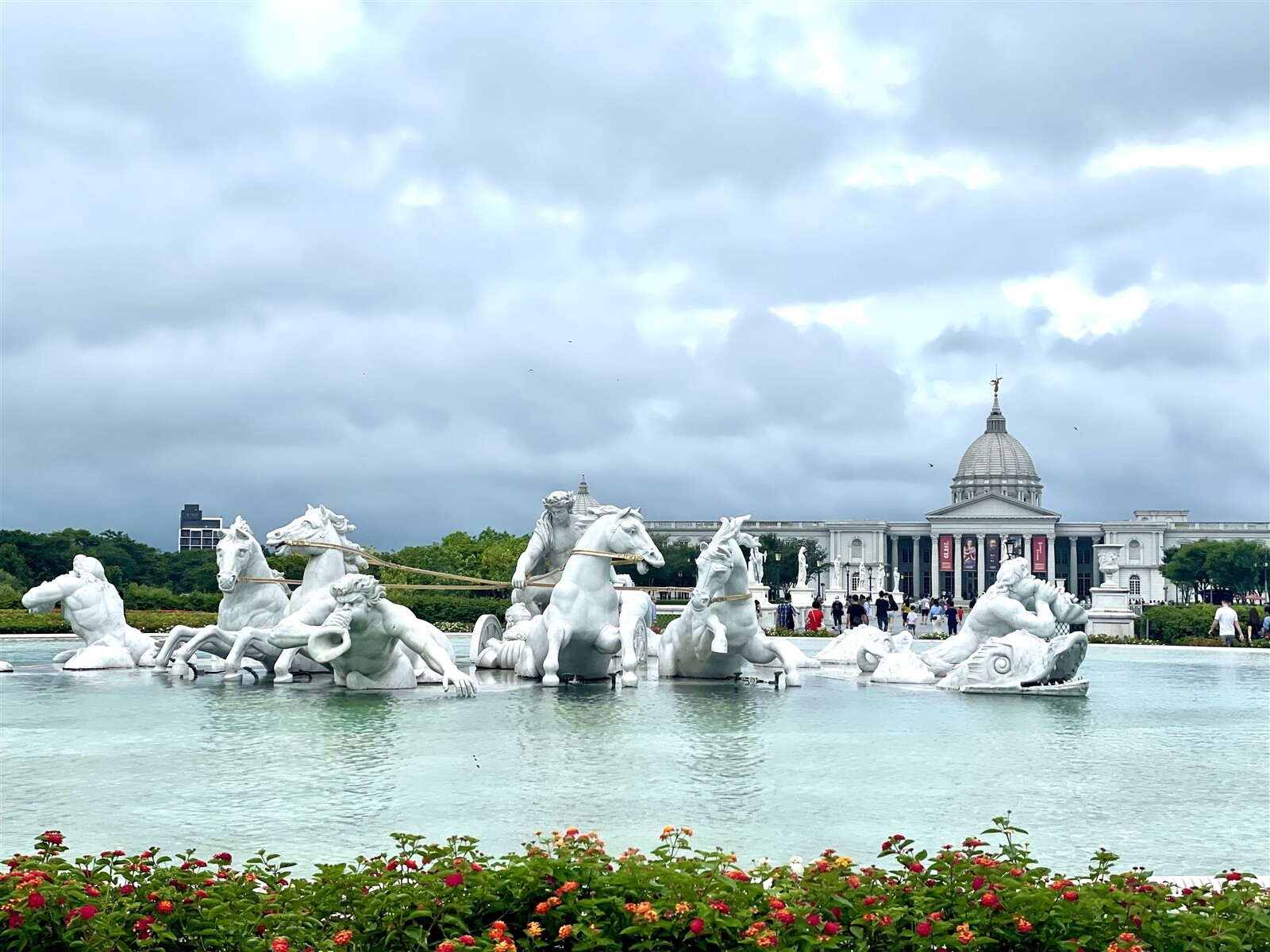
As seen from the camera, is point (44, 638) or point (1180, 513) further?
point (1180, 513)

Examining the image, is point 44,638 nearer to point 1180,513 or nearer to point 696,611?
point 696,611

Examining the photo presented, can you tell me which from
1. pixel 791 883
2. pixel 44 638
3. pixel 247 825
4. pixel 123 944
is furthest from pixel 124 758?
pixel 44 638

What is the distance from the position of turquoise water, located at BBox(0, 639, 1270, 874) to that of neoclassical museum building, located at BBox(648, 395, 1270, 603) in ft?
398

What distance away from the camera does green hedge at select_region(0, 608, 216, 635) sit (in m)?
25.8

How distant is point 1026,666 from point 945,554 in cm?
12872

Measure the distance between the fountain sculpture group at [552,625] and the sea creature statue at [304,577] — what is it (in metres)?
0.02

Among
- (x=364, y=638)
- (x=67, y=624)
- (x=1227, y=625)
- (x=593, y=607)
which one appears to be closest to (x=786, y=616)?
(x=1227, y=625)

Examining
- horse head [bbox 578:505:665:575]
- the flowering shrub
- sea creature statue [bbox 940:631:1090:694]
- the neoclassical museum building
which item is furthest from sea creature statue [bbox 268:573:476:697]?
the neoclassical museum building

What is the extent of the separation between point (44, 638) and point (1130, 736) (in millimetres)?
21727

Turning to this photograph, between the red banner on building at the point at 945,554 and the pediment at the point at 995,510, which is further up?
the pediment at the point at 995,510

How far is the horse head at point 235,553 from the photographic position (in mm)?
14414

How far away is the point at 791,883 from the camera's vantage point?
177 inches

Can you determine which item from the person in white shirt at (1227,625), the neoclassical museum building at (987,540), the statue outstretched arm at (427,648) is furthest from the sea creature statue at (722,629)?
the neoclassical museum building at (987,540)

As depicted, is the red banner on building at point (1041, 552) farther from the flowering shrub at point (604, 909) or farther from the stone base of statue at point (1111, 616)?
the flowering shrub at point (604, 909)
